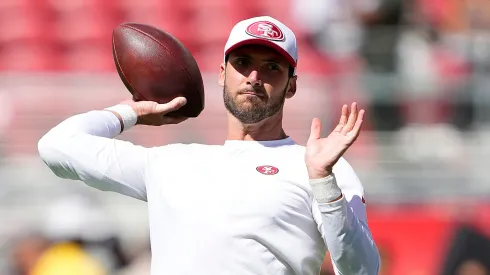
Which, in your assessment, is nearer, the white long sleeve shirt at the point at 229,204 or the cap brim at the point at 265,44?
the white long sleeve shirt at the point at 229,204

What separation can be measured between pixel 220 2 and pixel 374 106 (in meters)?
2.20

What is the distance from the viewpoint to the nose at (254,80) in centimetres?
294

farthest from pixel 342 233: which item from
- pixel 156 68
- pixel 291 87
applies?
pixel 156 68

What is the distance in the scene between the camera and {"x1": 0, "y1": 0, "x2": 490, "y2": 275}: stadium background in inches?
247

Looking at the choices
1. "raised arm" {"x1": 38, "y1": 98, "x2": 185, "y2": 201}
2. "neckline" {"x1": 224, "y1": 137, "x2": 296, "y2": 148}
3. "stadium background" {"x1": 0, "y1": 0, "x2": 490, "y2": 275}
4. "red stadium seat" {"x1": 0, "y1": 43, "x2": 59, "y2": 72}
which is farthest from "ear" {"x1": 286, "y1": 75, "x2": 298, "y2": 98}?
"red stadium seat" {"x1": 0, "y1": 43, "x2": 59, "y2": 72}

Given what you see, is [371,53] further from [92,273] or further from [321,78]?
[92,273]

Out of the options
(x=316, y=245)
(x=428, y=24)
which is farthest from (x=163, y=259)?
(x=428, y=24)

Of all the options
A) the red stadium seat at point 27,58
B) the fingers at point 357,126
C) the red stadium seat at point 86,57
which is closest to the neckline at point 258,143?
the fingers at point 357,126

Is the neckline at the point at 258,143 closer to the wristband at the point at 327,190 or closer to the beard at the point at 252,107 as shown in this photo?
the beard at the point at 252,107

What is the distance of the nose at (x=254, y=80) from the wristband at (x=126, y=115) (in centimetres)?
38

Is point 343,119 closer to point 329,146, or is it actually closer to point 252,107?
point 329,146

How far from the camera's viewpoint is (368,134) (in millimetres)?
6812

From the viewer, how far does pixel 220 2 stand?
850 cm

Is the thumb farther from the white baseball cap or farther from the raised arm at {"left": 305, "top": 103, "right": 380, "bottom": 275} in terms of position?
the white baseball cap
